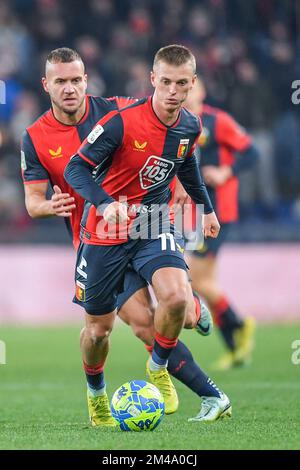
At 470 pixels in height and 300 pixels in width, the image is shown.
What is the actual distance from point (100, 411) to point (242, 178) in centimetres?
805

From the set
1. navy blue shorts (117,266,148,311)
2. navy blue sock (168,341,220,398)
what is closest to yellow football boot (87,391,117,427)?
navy blue sock (168,341,220,398)

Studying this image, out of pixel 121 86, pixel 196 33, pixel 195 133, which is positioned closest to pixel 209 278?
pixel 195 133

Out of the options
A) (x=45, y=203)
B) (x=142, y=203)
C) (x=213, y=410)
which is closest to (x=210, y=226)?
(x=142, y=203)

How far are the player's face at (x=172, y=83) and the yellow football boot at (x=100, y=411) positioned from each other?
1.85 meters

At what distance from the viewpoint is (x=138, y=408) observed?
599 cm

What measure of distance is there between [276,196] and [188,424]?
27.7 ft

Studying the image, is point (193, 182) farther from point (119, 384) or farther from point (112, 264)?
point (119, 384)

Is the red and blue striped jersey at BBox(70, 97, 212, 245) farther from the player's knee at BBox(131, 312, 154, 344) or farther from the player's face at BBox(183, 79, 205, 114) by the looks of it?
the player's face at BBox(183, 79, 205, 114)

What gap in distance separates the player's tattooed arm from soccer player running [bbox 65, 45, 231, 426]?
0.41ft

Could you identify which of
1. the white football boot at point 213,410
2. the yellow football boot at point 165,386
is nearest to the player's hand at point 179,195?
the yellow football boot at point 165,386

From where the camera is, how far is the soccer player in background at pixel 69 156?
22.2ft

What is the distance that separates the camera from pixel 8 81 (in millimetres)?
14875

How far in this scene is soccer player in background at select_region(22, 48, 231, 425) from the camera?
675cm

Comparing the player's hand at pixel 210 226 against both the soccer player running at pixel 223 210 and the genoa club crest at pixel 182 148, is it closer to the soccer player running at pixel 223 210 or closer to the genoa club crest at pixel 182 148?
the genoa club crest at pixel 182 148
